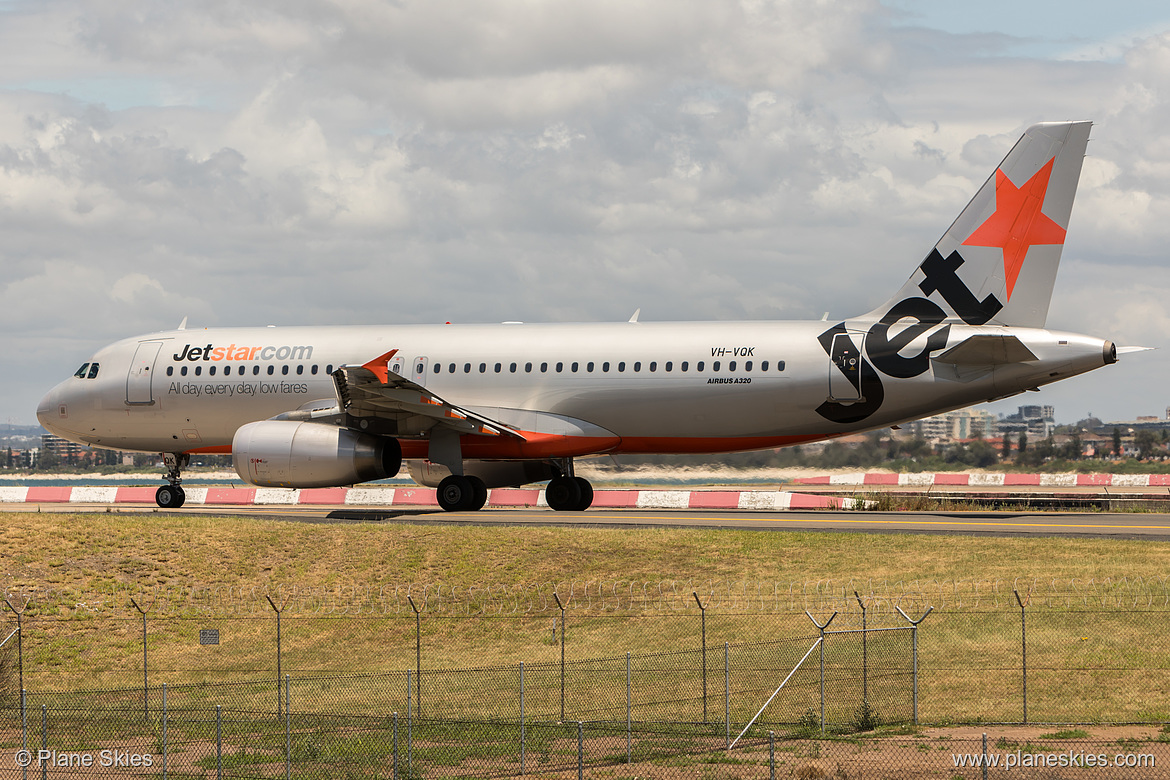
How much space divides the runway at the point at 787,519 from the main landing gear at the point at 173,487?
541mm

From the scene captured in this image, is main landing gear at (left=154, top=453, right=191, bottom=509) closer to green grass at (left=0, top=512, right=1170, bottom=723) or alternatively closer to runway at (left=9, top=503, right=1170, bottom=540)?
runway at (left=9, top=503, right=1170, bottom=540)

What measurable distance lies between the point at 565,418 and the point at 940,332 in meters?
8.99

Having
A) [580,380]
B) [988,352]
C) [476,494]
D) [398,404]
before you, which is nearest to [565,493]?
[476,494]

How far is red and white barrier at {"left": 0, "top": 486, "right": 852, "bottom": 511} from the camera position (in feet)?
121

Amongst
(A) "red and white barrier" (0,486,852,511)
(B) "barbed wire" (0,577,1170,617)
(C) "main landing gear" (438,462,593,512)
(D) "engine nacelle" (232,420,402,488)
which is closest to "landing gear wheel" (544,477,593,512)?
(C) "main landing gear" (438,462,593,512)

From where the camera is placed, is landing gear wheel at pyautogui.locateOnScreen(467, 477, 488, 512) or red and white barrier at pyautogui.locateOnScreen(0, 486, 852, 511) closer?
landing gear wheel at pyautogui.locateOnScreen(467, 477, 488, 512)

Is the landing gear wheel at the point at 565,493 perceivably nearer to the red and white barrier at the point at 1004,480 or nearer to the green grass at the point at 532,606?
the green grass at the point at 532,606

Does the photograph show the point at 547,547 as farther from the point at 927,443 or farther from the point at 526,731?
the point at 927,443

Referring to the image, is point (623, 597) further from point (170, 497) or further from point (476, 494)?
point (170, 497)

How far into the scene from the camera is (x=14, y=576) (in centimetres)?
2486

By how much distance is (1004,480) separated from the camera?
167 ft

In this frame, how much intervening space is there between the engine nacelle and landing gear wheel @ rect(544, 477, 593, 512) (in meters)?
→ 5.67

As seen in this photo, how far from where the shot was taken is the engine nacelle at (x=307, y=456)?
28969 mm

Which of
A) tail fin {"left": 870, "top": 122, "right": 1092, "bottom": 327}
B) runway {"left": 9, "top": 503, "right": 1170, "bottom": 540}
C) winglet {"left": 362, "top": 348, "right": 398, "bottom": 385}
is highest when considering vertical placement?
tail fin {"left": 870, "top": 122, "right": 1092, "bottom": 327}
